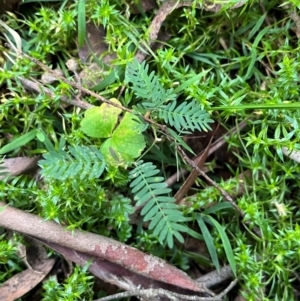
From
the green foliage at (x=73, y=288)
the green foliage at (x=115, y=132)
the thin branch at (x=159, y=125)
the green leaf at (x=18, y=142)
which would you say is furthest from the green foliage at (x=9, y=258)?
the thin branch at (x=159, y=125)

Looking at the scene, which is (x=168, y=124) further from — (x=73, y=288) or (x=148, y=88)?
(x=73, y=288)

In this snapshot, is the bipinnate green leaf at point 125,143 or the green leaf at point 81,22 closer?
the bipinnate green leaf at point 125,143

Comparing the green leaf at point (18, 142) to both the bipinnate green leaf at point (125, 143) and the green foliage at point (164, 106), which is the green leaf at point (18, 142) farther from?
the green foliage at point (164, 106)

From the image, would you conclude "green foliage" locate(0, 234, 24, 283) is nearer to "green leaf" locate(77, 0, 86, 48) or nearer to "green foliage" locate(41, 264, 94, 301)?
"green foliage" locate(41, 264, 94, 301)

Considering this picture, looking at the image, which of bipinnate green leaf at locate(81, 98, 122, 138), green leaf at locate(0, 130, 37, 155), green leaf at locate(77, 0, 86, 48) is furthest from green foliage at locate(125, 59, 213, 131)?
green leaf at locate(0, 130, 37, 155)

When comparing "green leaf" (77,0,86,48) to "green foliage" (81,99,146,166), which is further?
"green leaf" (77,0,86,48)

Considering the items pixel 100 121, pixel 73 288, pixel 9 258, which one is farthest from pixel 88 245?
pixel 100 121

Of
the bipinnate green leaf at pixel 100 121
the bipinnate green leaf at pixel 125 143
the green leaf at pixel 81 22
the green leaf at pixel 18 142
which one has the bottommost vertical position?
the bipinnate green leaf at pixel 125 143
